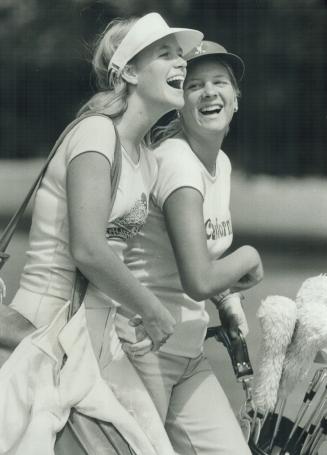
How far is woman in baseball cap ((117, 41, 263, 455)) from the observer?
116 inches

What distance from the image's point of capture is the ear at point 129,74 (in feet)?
9.74

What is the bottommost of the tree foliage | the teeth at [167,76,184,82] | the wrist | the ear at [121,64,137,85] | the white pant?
the white pant

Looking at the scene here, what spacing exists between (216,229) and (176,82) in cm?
48

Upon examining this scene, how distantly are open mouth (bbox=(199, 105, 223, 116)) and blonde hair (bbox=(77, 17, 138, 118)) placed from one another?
32 cm

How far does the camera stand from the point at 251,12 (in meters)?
12.0

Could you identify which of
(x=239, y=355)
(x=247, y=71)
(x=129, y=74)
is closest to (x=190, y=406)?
(x=239, y=355)

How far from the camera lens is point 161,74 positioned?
2.96 metres

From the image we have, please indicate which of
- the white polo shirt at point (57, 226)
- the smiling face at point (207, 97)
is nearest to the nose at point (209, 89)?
the smiling face at point (207, 97)

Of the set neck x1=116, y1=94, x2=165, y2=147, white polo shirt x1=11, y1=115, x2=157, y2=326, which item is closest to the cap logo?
neck x1=116, y1=94, x2=165, y2=147

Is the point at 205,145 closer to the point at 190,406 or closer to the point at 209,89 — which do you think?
the point at 209,89

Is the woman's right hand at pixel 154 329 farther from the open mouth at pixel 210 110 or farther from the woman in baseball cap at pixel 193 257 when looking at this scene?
the open mouth at pixel 210 110

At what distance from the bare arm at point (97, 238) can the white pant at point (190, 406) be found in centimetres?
33

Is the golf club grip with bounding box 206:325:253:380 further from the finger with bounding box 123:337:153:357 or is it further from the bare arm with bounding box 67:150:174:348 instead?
the bare arm with bounding box 67:150:174:348

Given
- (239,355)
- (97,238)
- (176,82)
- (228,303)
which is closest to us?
(97,238)
